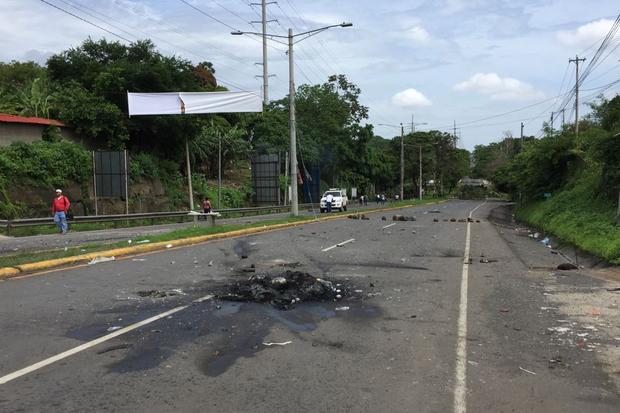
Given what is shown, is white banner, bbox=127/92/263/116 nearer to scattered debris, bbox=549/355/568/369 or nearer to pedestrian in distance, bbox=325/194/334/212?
pedestrian in distance, bbox=325/194/334/212

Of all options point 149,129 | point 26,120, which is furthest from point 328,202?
point 26,120

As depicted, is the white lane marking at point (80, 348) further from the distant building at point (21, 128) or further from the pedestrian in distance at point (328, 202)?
the pedestrian in distance at point (328, 202)

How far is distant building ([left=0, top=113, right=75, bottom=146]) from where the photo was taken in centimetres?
2915

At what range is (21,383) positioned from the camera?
493 cm

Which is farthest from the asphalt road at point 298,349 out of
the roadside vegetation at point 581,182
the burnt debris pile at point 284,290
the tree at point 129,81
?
the tree at point 129,81

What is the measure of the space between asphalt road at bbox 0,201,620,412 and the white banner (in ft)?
61.5

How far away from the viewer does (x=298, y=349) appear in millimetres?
6043

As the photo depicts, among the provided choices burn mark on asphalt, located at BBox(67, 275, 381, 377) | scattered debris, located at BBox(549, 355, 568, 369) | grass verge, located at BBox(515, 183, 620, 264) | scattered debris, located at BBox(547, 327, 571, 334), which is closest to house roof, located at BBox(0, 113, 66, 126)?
burn mark on asphalt, located at BBox(67, 275, 381, 377)

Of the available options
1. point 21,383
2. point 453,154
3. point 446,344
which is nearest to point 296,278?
point 446,344

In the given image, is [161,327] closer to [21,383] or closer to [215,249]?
[21,383]

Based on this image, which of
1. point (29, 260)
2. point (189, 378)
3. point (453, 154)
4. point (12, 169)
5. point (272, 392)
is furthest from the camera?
point (453, 154)

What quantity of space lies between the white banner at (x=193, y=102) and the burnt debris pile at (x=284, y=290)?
19.9 meters

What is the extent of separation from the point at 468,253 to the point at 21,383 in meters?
12.6

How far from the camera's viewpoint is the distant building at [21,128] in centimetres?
2915
